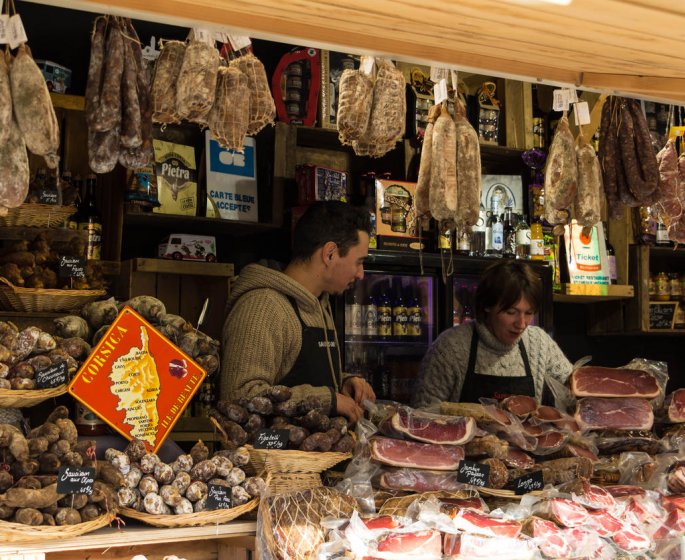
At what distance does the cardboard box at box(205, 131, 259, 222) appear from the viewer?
17.2ft

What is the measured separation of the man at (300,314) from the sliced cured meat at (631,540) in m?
1.17

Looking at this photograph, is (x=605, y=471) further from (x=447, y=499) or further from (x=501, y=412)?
(x=447, y=499)

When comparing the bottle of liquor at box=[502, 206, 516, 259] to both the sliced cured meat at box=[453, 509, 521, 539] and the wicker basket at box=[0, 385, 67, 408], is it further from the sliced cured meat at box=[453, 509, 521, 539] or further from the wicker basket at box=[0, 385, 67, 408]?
the wicker basket at box=[0, 385, 67, 408]

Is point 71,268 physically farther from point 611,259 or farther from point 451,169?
point 611,259

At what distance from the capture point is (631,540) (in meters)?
2.88

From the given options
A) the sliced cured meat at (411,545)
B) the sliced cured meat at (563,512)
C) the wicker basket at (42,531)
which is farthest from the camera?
the sliced cured meat at (563,512)

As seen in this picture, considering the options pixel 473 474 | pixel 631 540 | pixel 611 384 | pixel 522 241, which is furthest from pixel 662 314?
pixel 473 474

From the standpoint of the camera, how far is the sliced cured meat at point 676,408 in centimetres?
348

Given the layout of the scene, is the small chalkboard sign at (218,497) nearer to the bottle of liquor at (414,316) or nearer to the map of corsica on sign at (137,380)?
the map of corsica on sign at (137,380)

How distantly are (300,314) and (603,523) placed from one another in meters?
1.61

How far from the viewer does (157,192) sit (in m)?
4.97

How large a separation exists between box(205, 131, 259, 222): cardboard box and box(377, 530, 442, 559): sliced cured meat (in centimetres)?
299

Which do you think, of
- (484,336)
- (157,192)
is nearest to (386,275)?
(484,336)

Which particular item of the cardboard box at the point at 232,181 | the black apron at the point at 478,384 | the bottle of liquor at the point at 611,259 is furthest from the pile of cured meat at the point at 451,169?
the bottle of liquor at the point at 611,259
